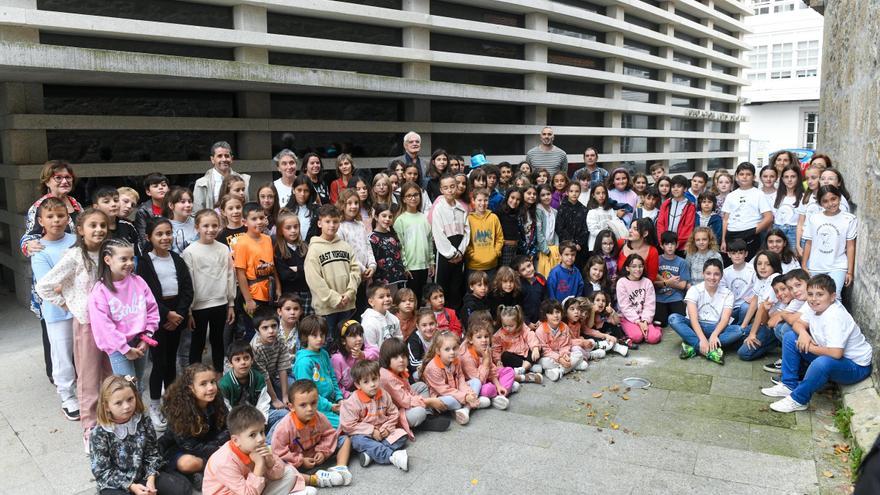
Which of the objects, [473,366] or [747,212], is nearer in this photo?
[473,366]

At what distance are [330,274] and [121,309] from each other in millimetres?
1780

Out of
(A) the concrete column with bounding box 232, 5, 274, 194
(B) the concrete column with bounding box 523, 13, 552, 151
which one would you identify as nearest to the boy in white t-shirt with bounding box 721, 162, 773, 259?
(A) the concrete column with bounding box 232, 5, 274, 194

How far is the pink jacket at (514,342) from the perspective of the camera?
6.37 meters

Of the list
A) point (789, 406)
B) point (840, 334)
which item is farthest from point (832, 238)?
point (789, 406)

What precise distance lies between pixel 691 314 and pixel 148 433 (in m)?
5.48

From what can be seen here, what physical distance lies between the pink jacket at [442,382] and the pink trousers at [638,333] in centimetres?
268

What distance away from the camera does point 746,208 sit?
792cm

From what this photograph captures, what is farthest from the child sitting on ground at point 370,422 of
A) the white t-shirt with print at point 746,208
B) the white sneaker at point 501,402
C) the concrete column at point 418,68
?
the concrete column at point 418,68

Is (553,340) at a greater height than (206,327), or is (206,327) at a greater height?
(206,327)

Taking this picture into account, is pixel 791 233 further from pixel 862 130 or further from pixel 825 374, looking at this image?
pixel 825 374

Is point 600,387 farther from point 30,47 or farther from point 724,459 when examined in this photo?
point 30,47

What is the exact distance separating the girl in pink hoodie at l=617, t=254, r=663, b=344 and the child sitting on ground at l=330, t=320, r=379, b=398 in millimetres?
3348

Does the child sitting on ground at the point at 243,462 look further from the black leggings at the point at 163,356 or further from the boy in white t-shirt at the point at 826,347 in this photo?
the boy in white t-shirt at the point at 826,347

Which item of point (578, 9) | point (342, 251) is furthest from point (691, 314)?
point (578, 9)
